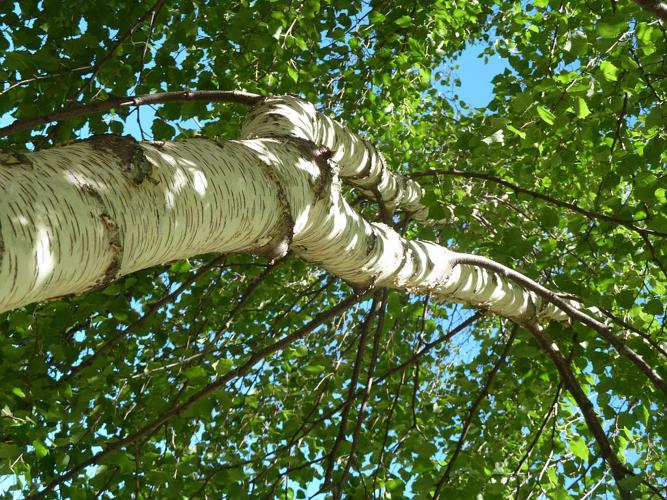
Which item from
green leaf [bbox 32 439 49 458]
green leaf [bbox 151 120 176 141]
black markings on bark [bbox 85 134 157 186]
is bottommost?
green leaf [bbox 32 439 49 458]

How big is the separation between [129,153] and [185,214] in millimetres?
168

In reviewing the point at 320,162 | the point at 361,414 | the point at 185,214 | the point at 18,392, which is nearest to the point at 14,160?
the point at 185,214

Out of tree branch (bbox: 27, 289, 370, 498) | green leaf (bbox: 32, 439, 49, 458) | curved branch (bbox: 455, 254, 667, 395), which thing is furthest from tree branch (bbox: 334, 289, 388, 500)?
green leaf (bbox: 32, 439, 49, 458)

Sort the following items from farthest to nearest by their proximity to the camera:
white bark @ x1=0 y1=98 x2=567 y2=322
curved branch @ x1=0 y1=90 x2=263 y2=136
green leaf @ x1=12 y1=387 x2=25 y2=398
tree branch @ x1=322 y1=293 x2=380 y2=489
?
tree branch @ x1=322 y1=293 x2=380 y2=489
green leaf @ x1=12 y1=387 x2=25 y2=398
curved branch @ x1=0 y1=90 x2=263 y2=136
white bark @ x1=0 y1=98 x2=567 y2=322

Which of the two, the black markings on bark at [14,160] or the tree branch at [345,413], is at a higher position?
the tree branch at [345,413]

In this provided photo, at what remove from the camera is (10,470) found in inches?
89.9

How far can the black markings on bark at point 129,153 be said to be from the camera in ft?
4.06

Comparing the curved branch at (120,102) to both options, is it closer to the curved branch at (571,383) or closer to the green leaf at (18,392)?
the green leaf at (18,392)

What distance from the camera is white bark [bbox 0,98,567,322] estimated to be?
103 cm

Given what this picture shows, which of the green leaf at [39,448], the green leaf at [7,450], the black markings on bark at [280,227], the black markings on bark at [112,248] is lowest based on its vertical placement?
the green leaf at [7,450]

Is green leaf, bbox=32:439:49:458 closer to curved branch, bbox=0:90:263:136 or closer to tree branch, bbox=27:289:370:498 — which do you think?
tree branch, bbox=27:289:370:498

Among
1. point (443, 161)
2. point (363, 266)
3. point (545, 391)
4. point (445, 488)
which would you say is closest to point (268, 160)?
point (363, 266)

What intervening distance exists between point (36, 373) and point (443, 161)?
4.59 metres

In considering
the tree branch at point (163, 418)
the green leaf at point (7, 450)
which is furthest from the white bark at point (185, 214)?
the green leaf at point (7, 450)
